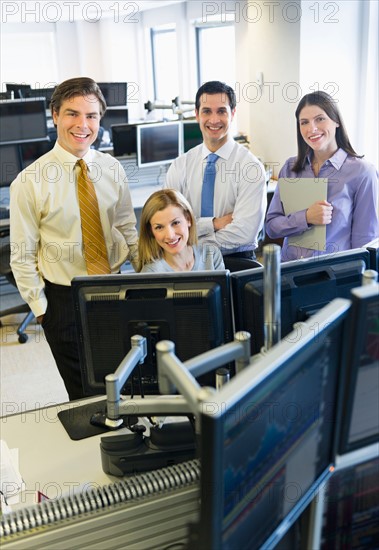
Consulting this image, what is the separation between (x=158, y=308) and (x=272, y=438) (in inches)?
23.4

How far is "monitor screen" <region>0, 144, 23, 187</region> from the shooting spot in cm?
427

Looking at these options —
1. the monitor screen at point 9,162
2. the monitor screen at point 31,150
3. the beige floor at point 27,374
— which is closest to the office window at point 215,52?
the monitor screen at point 31,150

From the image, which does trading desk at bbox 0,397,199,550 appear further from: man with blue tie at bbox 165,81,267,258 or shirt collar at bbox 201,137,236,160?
shirt collar at bbox 201,137,236,160

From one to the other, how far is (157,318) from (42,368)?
2.28 metres

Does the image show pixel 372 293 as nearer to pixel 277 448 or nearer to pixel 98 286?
pixel 277 448

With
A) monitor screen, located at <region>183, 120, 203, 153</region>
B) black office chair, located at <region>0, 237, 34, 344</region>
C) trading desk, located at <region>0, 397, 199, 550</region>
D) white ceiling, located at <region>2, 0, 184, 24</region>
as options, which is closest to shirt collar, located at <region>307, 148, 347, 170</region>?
trading desk, located at <region>0, 397, 199, 550</region>

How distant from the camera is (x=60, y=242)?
7.36 feet

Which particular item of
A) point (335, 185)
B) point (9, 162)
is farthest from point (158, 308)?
point (9, 162)

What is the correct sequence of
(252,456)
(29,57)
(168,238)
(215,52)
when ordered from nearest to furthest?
(252,456) → (168,238) → (215,52) → (29,57)

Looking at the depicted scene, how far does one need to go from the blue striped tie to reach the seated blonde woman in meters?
0.41

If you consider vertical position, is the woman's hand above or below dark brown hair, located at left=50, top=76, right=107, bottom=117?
below

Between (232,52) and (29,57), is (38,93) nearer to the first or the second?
(232,52)

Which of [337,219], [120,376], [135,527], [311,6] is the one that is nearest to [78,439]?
[120,376]

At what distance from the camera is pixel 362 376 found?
1.11m
